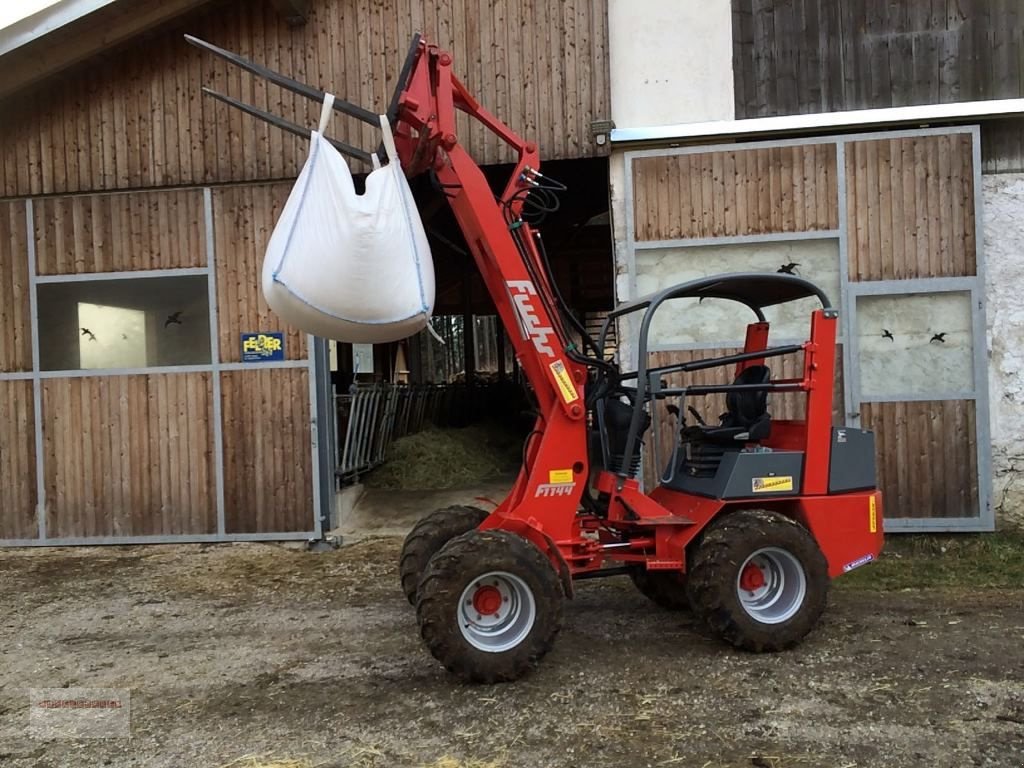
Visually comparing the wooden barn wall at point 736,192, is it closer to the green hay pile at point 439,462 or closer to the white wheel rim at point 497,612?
the green hay pile at point 439,462

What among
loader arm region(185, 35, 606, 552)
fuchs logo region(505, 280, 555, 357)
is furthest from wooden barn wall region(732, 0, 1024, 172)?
fuchs logo region(505, 280, 555, 357)

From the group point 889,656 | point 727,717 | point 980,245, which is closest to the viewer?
point 727,717

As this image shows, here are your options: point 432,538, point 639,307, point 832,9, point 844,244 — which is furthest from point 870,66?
point 432,538

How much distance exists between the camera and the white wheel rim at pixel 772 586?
4574mm

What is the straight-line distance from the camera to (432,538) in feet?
16.6

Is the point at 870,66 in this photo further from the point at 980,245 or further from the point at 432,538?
the point at 432,538

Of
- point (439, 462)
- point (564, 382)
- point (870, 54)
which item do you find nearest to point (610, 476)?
point (564, 382)

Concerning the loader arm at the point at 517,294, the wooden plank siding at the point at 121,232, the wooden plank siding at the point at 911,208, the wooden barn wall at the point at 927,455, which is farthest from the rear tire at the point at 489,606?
the wooden plank siding at the point at 121,232

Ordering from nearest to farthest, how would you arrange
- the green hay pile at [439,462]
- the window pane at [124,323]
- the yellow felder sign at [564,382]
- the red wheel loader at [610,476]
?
the red wheel loader at [610,476]
the yellow felder sign at [564,382]
the window pane at [124,323]
the green hay pile at [439,462]

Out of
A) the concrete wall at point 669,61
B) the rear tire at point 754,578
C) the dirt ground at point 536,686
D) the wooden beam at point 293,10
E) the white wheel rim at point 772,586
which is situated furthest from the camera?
the wooden beam at point 293,10

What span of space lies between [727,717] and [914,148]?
571 centimetres

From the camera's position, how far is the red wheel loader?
433 centimetres

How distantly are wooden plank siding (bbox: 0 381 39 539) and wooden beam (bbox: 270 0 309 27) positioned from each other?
4.44 m

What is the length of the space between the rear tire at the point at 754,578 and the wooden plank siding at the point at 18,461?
689 cm
